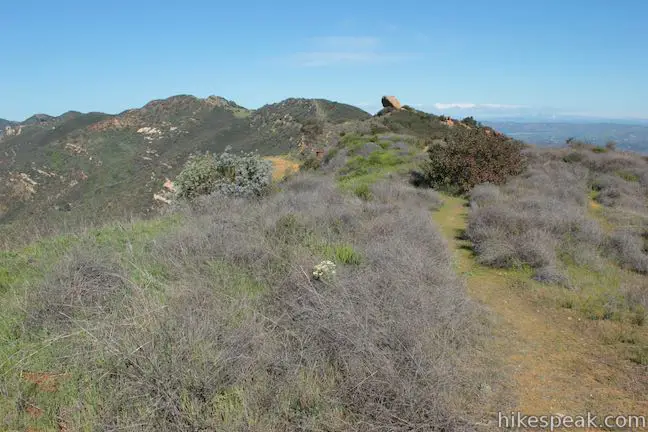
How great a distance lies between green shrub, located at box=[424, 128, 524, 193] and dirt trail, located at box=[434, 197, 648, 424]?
772 centimetres

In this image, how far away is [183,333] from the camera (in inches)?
143

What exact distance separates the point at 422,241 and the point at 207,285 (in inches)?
155

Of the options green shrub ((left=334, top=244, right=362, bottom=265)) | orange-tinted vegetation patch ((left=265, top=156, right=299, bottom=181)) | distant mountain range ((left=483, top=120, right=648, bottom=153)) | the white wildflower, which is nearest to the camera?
the white wildflower

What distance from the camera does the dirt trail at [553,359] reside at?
3.80m

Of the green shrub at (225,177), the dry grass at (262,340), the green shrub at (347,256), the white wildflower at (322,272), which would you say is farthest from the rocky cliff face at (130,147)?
the white wildflower at (322,272)

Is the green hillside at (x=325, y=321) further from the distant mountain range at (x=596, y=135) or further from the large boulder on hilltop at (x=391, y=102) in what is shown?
the large boulder on hilltop at (x=391, y=102)

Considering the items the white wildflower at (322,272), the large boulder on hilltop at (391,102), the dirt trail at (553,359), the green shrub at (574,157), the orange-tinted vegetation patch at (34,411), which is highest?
the large boulder on hilltop at (391,102)

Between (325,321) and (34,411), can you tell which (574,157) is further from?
(34,411)

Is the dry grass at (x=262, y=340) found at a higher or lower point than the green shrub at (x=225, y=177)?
lower

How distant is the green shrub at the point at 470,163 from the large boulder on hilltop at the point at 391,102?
97.4 feet

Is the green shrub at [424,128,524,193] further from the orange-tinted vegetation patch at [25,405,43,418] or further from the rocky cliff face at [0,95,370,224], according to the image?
the rocky cliff face at [0,95,370,224]

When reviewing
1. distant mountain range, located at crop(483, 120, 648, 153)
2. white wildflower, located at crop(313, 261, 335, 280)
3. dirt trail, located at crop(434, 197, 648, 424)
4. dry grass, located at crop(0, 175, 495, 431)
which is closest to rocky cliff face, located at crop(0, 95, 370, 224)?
dry grass, located at crop(0, 175, 495, 431)

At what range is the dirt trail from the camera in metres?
3.80

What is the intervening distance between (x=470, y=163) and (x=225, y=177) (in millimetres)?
8216
